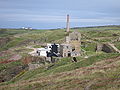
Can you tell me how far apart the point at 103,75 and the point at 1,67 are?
3943 cm

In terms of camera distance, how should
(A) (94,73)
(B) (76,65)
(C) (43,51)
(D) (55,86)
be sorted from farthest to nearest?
(C) (43,51) < (B) (76,65) < (A) (94,73) < (D) (55,86)

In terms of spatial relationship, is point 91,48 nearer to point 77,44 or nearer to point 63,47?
point 77,44

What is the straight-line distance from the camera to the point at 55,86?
1067 inches

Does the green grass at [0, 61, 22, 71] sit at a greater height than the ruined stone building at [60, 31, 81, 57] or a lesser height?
lesser

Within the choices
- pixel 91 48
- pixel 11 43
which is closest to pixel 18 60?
pixel 91 48

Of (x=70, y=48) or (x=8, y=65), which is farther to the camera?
(x=70, y=48)

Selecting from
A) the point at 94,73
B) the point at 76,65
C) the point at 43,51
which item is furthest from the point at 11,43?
the point at 94,73

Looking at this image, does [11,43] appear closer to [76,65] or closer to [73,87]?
[76,65]

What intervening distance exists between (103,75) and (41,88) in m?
7.48

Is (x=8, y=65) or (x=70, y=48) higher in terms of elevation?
(x=70, y=48)

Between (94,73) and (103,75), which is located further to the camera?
(94,73)

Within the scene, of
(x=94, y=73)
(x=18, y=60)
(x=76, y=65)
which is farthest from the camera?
(x=18, y=60)

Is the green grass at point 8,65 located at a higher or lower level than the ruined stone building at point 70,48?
lower

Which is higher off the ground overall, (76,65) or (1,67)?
(76,65)
